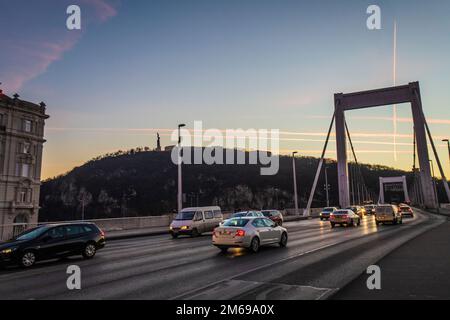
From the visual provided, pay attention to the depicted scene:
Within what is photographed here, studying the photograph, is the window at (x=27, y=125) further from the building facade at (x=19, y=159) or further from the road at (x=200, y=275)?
the road at (x=200, y=275)

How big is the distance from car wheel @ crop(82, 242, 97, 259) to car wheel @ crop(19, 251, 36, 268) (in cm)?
204

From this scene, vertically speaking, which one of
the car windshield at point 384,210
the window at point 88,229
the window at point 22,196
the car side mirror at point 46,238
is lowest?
the car side mirror at point 46,238

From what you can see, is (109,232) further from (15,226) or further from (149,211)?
(149,211)

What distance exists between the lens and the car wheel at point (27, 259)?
12.0 metres

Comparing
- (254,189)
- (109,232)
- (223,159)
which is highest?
(223,159)

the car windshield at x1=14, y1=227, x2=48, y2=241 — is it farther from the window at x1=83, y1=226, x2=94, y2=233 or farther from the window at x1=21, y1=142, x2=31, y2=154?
the window at x1=21, y1=142, x2=31, y2=154

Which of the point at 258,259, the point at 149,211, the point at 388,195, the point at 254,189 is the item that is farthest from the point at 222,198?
the point at 258,259

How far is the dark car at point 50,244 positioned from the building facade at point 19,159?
59.6 meters

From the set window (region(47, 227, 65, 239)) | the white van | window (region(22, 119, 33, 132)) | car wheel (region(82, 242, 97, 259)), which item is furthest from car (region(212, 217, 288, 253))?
window (region(22, 119, 33, 132))

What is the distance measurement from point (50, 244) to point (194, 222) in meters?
12.2

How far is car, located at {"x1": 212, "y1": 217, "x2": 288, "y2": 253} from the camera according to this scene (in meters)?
14.4

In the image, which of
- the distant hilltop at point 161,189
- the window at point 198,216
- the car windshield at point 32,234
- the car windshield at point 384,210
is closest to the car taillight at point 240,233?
the car windshield at point 32,234
